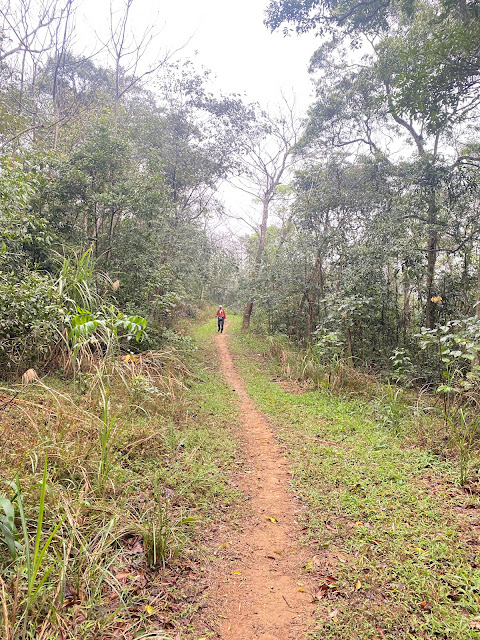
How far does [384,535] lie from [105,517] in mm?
2326

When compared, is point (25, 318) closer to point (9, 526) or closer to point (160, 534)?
point (9, 526)

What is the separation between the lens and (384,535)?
297 centimetres

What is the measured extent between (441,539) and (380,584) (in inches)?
30.5

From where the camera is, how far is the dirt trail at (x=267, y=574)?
2.26m

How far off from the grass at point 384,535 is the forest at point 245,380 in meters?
0.02

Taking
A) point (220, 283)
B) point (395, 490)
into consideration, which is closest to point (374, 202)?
point (395, 490)

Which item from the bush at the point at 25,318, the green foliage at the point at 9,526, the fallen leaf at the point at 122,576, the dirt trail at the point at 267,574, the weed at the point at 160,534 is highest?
the bush at the point at 25,318

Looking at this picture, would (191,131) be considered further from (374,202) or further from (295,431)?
(295,431)

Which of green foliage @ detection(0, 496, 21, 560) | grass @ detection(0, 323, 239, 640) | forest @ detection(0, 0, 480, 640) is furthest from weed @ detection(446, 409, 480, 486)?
green foliage @ detection(0, 496, 21, 560)

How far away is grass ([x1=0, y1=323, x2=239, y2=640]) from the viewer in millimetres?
2025

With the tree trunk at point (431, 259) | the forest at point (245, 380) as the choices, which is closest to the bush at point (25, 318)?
the forest at point (245, 380)

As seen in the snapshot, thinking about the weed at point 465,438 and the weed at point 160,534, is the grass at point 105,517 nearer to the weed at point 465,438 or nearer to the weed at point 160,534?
the weed at point 160,534

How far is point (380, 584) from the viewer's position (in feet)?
8.18

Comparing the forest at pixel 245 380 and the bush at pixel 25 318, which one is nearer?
the forest at pixel 245 380
